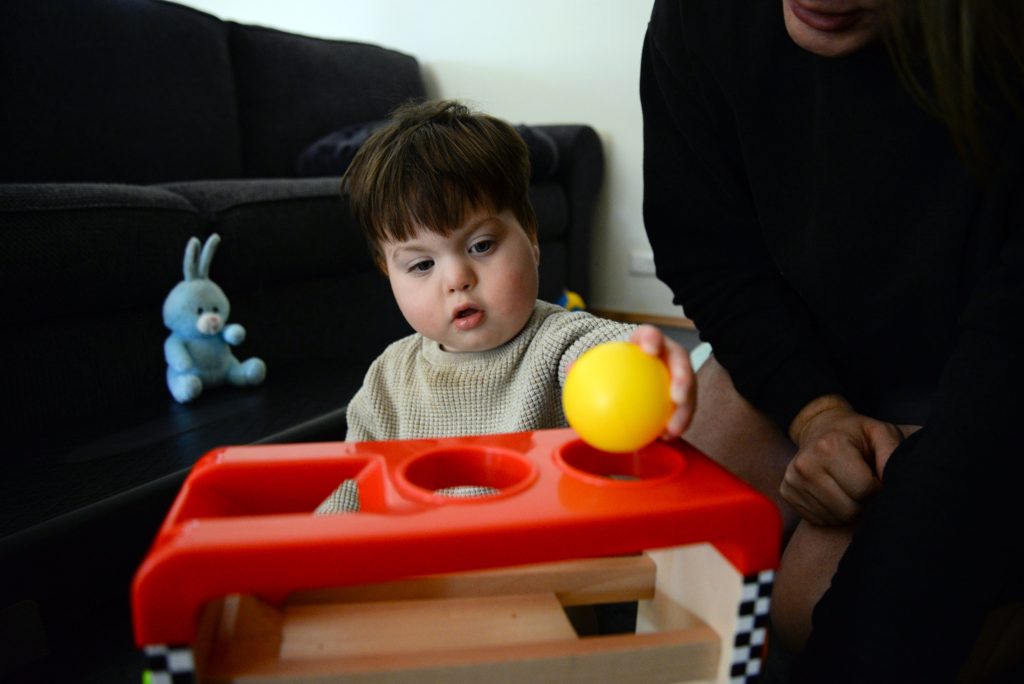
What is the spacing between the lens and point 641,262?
246 cm

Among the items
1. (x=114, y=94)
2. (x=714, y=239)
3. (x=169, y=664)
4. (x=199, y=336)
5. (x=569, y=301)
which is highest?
(x=114, y=94)

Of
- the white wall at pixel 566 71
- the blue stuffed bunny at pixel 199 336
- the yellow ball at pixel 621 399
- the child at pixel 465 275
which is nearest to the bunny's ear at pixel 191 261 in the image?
the blue stuffed bunny at pixel 199 336

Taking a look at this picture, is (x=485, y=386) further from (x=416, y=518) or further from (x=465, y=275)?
(x=416, y=518)

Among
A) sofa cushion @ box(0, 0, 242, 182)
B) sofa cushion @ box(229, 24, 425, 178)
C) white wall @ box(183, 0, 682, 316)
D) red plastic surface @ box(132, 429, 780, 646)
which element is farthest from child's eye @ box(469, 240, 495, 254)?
white wall @ box(183, 0, 682, 316)

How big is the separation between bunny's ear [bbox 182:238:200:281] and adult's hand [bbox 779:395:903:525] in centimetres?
98

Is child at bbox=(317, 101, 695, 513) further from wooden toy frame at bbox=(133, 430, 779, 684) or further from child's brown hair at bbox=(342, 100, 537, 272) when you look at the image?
wooden toy frame at bbox=(133, 430, 779, 684)

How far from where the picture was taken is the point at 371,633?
51 centimetres

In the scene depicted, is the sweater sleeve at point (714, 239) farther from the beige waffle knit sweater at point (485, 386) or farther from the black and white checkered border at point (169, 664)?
the black and white checkered border at point (169, 664)

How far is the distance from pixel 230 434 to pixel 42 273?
352mm

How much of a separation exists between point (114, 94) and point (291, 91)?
1.83ft

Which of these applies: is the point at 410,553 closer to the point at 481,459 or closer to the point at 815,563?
the point at 481,459

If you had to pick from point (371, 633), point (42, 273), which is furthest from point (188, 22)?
point (371, 633)

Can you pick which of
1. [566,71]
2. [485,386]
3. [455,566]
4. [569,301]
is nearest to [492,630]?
[455,566]

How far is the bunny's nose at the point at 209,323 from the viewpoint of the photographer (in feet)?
3.97
